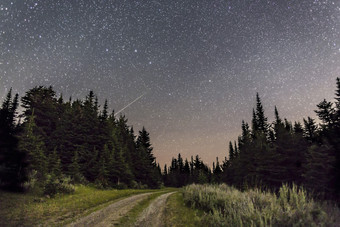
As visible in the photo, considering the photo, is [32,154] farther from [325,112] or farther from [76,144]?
[325,112]

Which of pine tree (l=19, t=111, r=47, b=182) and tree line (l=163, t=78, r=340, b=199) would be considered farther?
tree line (l=163, t=78, r=340, b=199)

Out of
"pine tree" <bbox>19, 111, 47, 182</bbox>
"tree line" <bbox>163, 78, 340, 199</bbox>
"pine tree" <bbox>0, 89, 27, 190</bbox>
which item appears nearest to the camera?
"pine tree" <bbox>0, 89, 27, 190</bbox>

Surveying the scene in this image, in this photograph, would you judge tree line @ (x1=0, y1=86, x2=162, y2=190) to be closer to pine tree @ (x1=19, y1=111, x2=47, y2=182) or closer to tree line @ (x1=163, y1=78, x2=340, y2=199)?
pine tree @ (x1=19, y1=111, x2=47, y2=182)

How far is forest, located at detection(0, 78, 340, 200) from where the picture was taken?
1642cm

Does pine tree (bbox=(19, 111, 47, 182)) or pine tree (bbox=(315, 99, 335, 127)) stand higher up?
pine tree (bbox=(315, 99, 335, 127))

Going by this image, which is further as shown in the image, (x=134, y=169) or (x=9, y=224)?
(x=134, y=169)

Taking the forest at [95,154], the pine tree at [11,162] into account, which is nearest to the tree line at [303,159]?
the forest at [95,154]

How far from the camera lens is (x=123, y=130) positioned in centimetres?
5500

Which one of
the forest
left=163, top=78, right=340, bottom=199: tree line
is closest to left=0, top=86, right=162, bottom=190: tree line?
the forest

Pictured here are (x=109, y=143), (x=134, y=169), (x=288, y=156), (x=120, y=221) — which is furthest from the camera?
(x=134, y=169)

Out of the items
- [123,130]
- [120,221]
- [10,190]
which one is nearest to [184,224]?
[120,221]

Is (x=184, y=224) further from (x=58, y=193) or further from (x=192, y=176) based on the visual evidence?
(x=192, y=176)

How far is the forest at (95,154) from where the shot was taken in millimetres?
16422

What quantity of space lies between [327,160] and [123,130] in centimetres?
4633
